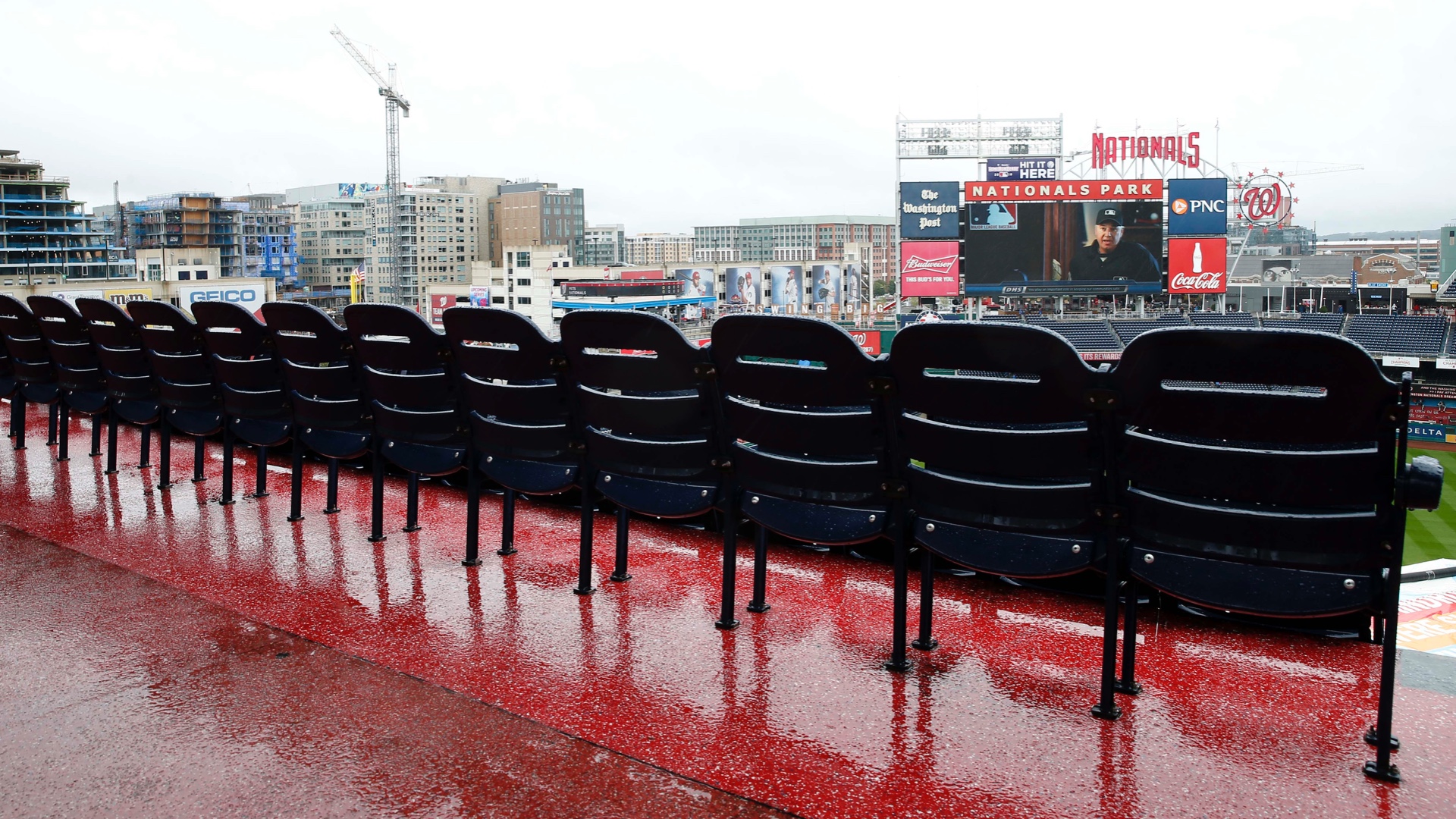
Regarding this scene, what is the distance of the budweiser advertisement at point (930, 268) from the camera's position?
39188 mm

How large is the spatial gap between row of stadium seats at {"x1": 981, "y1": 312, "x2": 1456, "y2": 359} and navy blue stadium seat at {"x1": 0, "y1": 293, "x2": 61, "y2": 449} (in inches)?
1162

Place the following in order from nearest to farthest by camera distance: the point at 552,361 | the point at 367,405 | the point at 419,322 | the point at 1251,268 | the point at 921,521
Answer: the point at 921,521 → the point at 552,361 → the point at 419,322 → the point at 367,405 → the point at 1251,268

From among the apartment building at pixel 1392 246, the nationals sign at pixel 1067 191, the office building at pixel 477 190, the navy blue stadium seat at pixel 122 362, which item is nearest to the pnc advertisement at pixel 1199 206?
the nationals sign at pixel 1067 191

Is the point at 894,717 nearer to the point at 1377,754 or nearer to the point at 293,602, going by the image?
the point at 1377,754

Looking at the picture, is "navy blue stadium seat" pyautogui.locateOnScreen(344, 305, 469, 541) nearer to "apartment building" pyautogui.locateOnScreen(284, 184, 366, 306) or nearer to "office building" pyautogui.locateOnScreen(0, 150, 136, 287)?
"apartment building" pyautogui.locateOnScreen(284, 184, 366, 306)

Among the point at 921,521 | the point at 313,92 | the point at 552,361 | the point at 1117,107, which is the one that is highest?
the point at 1117,107

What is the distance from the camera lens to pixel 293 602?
→ 2041mm

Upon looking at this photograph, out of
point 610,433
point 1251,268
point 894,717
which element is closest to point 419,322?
point 610,433

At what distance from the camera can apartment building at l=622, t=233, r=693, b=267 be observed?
87188 mm

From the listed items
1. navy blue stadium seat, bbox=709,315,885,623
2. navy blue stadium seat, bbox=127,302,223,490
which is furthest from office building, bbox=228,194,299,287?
navy blue stadium seat, bbox=709,315,885,623

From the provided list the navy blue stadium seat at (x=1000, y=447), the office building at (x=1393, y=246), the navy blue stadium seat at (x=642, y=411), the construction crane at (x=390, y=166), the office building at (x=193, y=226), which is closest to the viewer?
the navy blue stadium seat at (x=1000, y=447)

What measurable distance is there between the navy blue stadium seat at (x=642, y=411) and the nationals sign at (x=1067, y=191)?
3890 cm

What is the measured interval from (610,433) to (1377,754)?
4.45 feet

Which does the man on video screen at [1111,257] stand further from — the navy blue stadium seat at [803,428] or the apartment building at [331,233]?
the navy blue stadium seat at [803,428]
